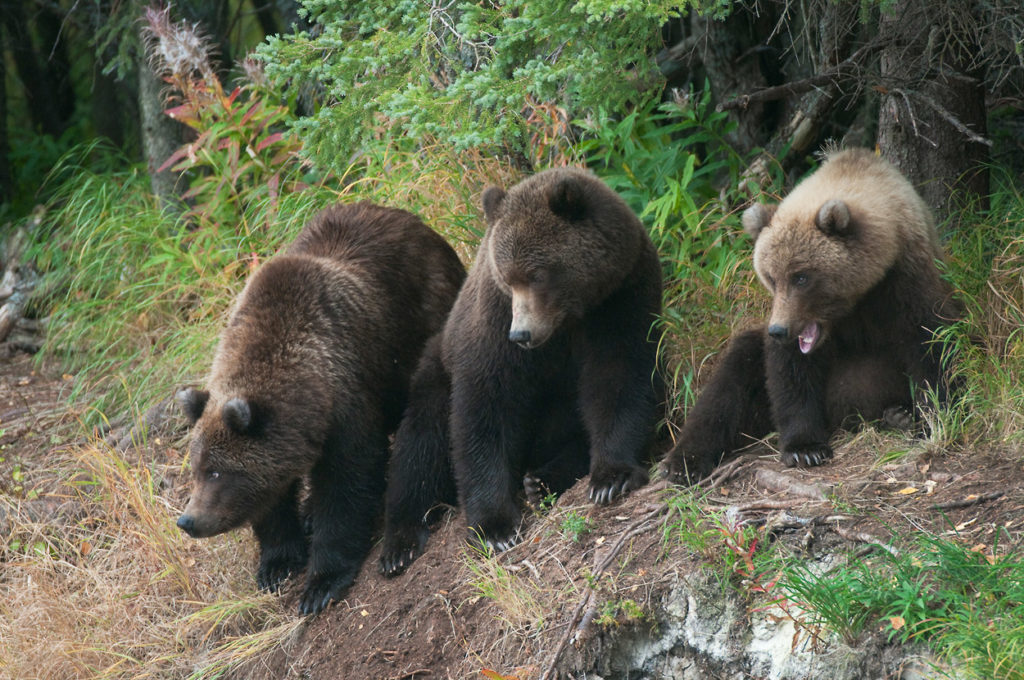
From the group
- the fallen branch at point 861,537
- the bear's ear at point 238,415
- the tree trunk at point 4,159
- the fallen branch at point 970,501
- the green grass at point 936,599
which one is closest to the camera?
the green grass at point 936,599

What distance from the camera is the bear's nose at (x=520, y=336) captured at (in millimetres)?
5375

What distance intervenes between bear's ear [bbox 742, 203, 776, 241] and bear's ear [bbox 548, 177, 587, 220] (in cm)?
78

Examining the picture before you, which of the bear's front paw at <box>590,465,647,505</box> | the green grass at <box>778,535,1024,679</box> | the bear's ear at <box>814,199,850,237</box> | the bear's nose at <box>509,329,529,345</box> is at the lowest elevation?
the bear's front paw at <box>590,465,647,505</box>

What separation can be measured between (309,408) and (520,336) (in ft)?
4.37

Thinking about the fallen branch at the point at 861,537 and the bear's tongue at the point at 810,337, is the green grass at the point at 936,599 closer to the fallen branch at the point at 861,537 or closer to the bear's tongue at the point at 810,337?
the fallen branch at the point at 861,537

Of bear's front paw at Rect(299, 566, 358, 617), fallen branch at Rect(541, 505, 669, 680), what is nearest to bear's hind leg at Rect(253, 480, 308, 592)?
bear's front paw at Rect(299, 566, 358, 617)

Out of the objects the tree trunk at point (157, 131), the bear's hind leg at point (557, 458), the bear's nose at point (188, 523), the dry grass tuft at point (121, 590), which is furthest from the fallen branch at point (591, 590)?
the tree trunk at point (157, 131)

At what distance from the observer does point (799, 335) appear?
5242 millimetres

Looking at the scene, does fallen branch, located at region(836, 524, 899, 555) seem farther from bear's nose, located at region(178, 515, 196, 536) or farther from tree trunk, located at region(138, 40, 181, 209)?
tree trunk, located at region(138, 40, 181, 209)

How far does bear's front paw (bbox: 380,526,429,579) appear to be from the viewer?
237 inches

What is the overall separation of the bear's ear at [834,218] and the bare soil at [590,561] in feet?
3.04

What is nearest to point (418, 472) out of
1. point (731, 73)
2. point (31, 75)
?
point (731, 73)

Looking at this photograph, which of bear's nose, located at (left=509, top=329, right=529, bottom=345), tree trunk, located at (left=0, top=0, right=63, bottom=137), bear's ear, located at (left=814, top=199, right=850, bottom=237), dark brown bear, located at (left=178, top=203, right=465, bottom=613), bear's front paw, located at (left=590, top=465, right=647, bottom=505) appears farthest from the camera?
tree trunk, located at (left=0, top=0, right=63, bottom=137)

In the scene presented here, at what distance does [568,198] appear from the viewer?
5.56 m
